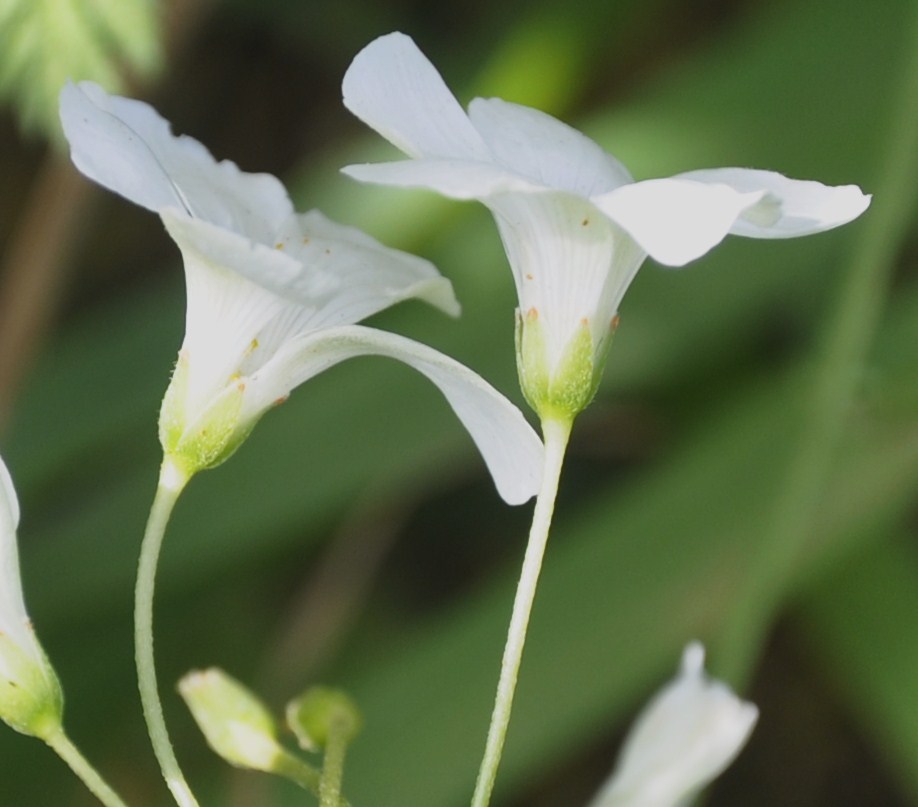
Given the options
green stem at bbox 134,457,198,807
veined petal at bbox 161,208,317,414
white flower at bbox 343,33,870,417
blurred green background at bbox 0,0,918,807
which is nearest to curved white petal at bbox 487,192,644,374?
white flower at bbox 343,33,870,417

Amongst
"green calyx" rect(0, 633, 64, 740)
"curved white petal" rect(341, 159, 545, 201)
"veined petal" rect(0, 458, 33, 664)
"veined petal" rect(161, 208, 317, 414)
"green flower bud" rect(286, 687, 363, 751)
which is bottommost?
"green flower bud" rect(286, 687, 363, 751)

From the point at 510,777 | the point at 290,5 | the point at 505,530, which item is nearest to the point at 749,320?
the point at 505,530

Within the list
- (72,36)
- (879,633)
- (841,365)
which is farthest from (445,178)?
(879,633)

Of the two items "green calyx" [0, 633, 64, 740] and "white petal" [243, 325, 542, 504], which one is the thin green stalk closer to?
"white petal" [243, 325, 542, 504]

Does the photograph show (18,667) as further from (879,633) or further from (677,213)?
(879,633)

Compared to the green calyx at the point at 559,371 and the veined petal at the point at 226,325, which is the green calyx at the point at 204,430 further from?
the green calyx at the point at 559,371

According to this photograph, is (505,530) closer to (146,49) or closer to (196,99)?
(196,99)

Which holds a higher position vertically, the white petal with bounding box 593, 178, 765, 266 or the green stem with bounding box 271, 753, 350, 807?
the white petal with bounding box 593, 178, 765, 266
